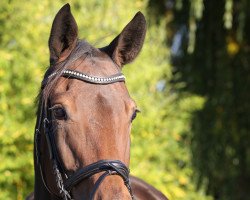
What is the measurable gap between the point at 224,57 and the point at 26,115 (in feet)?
19.0

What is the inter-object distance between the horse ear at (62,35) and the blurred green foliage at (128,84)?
2.48 ft

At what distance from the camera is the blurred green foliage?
5809 mm

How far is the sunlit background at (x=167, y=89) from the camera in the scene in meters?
5.92

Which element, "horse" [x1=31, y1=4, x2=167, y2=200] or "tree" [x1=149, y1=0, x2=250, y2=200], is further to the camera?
"tree" [x1=149, y1=0, x2=250, y2=200]

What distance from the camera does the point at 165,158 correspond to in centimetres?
814

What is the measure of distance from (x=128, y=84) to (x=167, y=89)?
2.00 meters

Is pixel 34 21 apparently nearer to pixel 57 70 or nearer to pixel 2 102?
pixel 2 102

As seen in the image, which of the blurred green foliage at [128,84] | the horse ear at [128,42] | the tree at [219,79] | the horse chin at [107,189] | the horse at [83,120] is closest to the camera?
the horse chin at [107,189]

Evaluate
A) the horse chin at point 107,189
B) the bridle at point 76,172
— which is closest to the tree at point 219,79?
the bridle at point 76,172

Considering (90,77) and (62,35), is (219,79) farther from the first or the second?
(90,77)

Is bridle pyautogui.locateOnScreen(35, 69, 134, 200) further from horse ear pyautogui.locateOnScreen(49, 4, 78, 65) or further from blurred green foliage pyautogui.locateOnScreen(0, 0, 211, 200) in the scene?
blurred green foliage pyautogui.locateOnScreen(0, 0, 211, 200)

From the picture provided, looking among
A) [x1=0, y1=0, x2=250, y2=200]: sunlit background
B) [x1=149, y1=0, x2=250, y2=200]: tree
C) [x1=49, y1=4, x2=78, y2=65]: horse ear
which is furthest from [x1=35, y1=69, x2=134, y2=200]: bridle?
[x1=149, y1=0, x2=250, y2=200]: tree

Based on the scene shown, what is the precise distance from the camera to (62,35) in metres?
3.18

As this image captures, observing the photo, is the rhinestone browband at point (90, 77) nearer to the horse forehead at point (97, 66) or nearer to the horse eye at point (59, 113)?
the horse forehead at point (97, 66)
